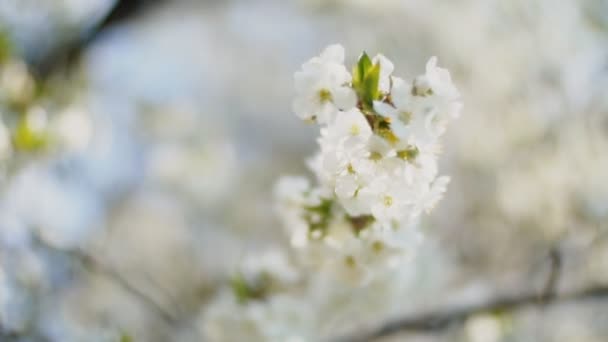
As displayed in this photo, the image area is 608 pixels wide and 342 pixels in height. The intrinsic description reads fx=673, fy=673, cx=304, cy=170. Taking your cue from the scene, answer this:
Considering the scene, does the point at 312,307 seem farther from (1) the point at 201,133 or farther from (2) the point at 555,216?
(1) the point at 201,133

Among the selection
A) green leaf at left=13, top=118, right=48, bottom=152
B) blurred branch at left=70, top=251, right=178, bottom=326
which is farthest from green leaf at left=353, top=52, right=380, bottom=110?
green leaf at left=13, top=118, right=48, bottom=152

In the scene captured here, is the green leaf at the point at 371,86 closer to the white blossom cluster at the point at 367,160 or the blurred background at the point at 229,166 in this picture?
the white blossom cluster at the point at 367,160

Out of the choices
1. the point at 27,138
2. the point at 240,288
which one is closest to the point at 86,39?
the point at 27,138

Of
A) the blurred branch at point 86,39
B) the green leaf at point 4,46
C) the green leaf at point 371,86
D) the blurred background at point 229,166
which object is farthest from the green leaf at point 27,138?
the green leaf at point 371,86

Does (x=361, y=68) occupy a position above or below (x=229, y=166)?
below

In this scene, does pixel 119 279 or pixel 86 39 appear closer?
pixel 119 279

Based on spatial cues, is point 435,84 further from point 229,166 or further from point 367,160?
point 229,166
